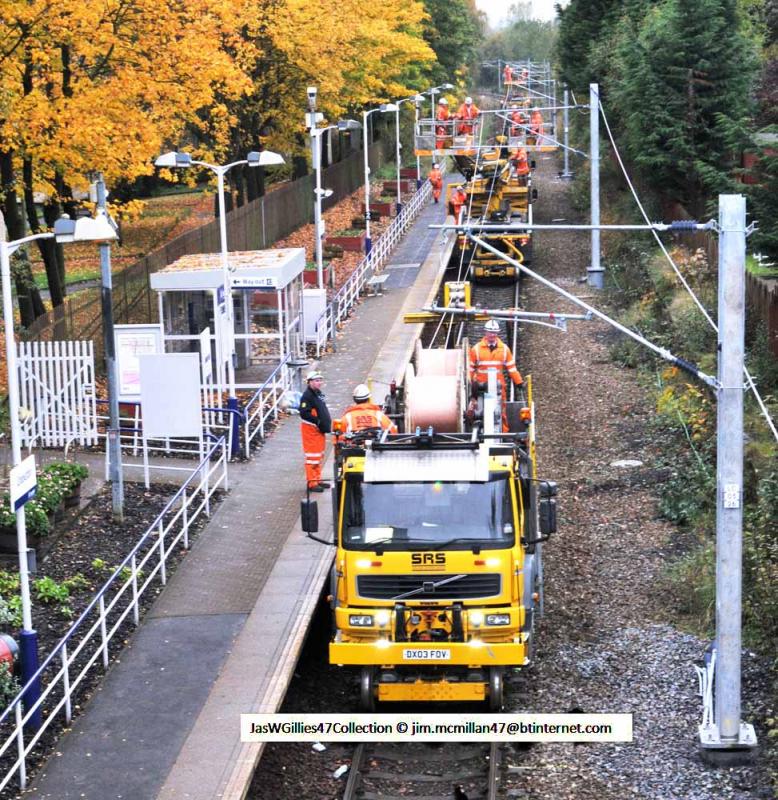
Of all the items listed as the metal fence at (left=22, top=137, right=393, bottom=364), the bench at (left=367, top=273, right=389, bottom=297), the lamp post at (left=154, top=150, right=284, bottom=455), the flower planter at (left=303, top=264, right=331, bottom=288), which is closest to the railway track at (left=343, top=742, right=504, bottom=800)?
the lamp post at (left=154, top=150, right=284, bottom=455)

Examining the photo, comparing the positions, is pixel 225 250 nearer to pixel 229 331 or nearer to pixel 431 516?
pixel 229 331

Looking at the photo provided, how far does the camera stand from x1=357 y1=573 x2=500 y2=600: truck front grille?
14.0 meters

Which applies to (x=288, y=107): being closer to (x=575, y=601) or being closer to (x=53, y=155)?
(x=53, y=155)

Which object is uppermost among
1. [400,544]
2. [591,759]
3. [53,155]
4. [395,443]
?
[53,155]

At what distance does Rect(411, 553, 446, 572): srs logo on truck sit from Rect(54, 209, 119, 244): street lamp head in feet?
17.1

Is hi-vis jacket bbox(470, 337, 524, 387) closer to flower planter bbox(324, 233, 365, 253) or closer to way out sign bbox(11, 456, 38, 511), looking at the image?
way out sign bbox(11, 456, 38, 511)

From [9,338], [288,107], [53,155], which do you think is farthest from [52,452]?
[288,107]

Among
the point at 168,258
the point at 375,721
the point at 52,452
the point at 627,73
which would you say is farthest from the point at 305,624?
the point at 627,73

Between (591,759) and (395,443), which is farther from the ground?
(395,443)

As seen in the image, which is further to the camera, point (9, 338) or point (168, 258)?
point (168, 258)

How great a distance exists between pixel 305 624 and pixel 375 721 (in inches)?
81.9

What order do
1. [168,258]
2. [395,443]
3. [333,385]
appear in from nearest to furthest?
[395,443]
[333,385]
[168,258]

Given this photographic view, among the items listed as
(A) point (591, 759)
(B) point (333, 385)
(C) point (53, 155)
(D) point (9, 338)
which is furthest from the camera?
(B) point (333, 385)

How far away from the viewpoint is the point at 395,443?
14.6m
